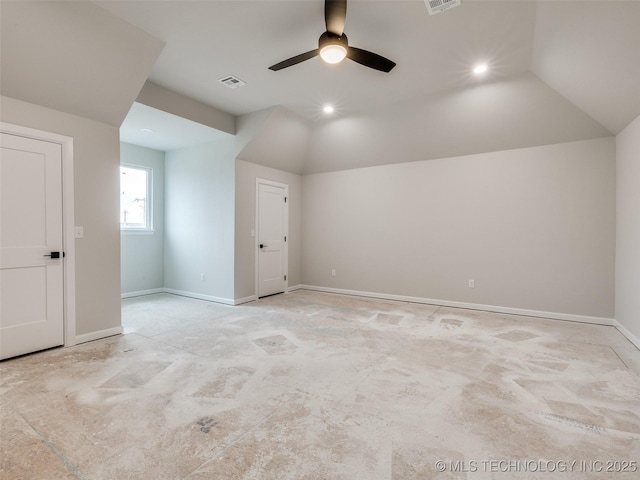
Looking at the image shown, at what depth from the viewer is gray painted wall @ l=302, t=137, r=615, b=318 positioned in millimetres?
4141

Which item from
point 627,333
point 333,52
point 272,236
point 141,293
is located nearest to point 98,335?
point 141,293

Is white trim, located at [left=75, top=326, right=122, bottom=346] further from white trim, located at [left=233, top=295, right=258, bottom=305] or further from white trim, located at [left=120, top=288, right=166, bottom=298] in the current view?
white trim, located at [left=120, top=288, right=166, bottom=298]

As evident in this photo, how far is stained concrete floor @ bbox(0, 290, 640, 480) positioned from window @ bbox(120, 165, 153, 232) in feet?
9.25

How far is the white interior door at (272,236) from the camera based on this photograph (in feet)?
18.7

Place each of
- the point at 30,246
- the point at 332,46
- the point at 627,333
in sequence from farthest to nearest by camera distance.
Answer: the point at 627,333 → the point at 30,246 → the point at 332,46

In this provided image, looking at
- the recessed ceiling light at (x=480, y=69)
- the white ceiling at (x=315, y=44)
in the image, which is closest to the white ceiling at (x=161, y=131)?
the white ceiling at (x=315, y=44)

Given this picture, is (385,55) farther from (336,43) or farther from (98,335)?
(98,335)

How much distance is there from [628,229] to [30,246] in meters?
6.44

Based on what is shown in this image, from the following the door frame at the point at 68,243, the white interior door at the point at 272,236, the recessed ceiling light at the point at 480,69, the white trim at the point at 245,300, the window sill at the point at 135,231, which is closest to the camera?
the door frame at the point at 68,243

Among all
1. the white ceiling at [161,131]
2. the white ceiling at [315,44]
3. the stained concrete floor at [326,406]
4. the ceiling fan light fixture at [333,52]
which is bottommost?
the stained concrete floor at [326,406]

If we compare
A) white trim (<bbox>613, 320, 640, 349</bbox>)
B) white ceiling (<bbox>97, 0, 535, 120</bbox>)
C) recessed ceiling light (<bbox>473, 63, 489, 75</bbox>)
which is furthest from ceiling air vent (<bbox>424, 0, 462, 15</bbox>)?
white trim (<bbox>613, 320, 640, 349</bbox>)

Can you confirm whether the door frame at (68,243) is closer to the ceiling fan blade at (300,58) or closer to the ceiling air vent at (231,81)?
the ceiling air vent at (231,81)

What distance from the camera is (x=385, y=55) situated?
332 centimetres

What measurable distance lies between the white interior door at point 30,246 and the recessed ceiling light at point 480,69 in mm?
4615
